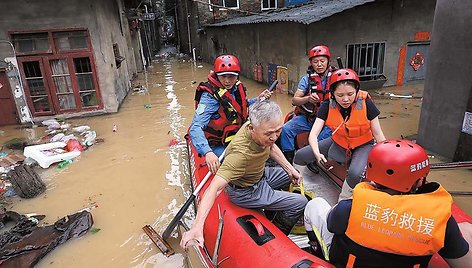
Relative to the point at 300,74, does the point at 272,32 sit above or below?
above

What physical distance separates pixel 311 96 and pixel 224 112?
3.75 feet

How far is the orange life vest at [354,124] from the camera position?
2982 millimetres

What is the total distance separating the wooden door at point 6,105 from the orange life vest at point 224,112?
24.8 feet

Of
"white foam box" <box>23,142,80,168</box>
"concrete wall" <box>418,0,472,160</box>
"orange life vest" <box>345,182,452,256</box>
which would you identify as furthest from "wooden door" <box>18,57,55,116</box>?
"orange life vest" <box>345,182,452,256</box>

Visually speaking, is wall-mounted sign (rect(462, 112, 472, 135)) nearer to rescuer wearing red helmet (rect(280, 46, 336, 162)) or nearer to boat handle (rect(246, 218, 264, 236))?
rescuer wearing red helmet (rect(280, 46, 336, 162))

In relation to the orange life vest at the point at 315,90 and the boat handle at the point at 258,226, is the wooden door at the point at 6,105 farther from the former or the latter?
the boat handle at the point at 258,226

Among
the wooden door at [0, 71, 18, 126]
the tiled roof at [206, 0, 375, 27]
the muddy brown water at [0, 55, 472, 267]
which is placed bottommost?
the muddy brown water at [0, 55, 472, 267]

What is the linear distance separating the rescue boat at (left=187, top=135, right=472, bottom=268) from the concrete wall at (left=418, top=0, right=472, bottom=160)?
3.47m

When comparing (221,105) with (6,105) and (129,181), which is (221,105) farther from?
(6,105)

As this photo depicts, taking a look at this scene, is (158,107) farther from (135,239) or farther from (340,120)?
(340,120)

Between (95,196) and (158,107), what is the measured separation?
566 cm

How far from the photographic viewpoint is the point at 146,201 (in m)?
4.75

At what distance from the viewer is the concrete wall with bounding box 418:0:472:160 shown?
4.84 metres

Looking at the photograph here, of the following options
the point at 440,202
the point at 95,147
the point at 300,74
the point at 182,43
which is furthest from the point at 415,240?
the point at 182,43
